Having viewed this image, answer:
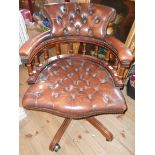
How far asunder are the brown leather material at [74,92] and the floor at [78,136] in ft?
1.62

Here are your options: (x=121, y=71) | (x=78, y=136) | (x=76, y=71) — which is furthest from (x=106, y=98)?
(x=78, y=136)

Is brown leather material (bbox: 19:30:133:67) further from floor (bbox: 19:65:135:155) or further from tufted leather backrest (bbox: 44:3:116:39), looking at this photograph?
floor (bbox: 19:65:135:155)

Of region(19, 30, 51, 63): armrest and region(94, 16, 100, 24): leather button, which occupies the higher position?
region(94, 16, 100, 24): leather button

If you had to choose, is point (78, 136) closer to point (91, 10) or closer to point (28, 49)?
point (28, 49)

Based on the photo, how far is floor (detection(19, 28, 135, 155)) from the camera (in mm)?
1434

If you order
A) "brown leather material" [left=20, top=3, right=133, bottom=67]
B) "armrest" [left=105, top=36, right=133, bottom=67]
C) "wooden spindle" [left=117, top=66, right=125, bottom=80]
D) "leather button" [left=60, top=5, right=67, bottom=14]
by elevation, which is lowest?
"wooden spindle" [left=117, top=66, right=125, bottom=80]

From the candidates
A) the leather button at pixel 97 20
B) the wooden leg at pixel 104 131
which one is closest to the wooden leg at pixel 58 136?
the wooden leg at pixel 104 131

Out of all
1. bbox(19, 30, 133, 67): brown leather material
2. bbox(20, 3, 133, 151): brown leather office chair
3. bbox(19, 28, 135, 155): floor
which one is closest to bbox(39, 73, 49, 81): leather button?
bbox(20, 3, 133, 151): brown leather office chair

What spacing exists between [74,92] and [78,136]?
543mm

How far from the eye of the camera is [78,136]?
1.54 metres

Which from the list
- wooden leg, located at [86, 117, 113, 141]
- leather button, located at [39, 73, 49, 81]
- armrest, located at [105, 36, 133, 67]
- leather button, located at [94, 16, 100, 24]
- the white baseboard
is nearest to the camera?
armrest, located at [105, 36, 133, 67]

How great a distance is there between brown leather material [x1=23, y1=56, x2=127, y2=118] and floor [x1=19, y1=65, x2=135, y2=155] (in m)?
0.49

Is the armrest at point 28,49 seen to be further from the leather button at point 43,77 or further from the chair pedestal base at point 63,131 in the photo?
the chair pedestal base at point 63,131
